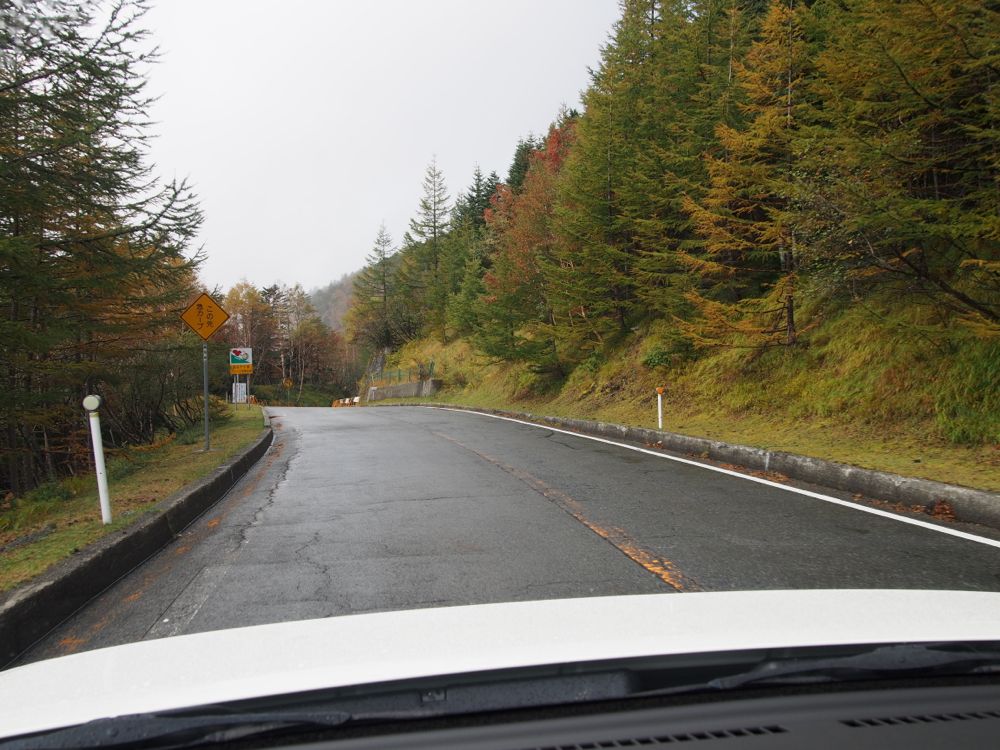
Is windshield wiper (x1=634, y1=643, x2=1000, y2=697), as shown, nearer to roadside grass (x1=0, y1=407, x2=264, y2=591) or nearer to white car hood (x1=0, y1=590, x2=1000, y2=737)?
white car hood (x1=0, y1=590, x2=1000, y2=737)

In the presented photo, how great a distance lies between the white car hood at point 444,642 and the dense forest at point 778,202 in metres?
7.58

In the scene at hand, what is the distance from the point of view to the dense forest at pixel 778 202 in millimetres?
8734

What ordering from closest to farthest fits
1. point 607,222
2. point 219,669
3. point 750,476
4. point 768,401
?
point 219,669 < point 750,476 < point 768,401 < point 607,222

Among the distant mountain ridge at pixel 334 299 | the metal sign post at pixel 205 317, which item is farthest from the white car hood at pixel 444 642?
the distant mountain ridge at pixel 334 299

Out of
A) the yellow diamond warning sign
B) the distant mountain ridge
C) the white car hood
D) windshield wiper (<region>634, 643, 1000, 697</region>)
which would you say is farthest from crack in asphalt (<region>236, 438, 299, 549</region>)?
the distant mountain ridge

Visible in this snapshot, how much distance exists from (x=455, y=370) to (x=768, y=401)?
27357mm

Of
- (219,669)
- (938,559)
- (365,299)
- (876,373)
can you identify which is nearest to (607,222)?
(876,373)

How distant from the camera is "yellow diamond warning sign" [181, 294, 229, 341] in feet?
38.1

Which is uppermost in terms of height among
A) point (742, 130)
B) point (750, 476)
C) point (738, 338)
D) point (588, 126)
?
point (588, 126)

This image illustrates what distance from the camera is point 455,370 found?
1539 inches

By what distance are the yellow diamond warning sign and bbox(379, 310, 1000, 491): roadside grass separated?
9.55 meters

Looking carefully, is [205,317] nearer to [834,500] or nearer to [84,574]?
[84,574]

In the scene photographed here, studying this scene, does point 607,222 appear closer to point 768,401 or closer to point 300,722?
point 768,401

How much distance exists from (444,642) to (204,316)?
37.0 feet
